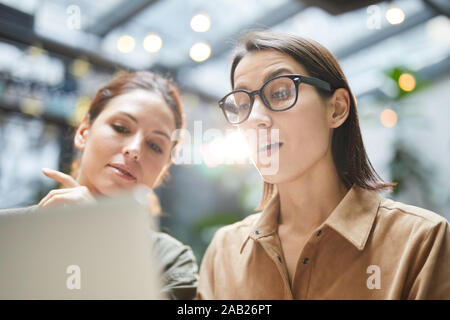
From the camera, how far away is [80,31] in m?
1.70

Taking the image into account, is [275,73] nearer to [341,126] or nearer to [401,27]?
[341,126]

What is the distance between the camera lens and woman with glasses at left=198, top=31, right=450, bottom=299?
110 centimetres

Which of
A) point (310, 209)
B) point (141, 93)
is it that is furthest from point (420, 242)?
point (141, 93)

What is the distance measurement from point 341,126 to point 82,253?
85cm

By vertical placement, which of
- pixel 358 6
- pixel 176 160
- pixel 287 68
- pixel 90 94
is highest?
pixel 358 6

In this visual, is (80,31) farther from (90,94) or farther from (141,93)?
(141,93)

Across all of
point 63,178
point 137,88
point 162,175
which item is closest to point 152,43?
point 137,88

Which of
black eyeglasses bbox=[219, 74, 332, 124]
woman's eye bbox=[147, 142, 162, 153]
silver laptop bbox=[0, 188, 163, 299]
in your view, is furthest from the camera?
woman's eye bbox=[147, 142, 162, 153]

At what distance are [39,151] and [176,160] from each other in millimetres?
553

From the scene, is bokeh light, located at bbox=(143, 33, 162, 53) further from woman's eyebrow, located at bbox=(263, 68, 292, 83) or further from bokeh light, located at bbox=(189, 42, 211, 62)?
woman's eyebrow, located at bbox=(263, 68, 292, 83)

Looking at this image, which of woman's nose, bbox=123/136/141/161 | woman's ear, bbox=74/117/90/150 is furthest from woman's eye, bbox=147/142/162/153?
woman's ear, bbox=74/117/90/150

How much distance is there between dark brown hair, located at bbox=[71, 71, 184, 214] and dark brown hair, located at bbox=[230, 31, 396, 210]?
18.7 inches

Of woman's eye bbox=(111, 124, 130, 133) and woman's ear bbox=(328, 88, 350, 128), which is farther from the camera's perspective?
woman's eye bbox=(111, 124, 130, 133)

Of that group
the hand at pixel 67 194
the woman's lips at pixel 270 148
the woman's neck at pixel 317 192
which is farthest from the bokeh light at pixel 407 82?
the hand at pixel 67 194
